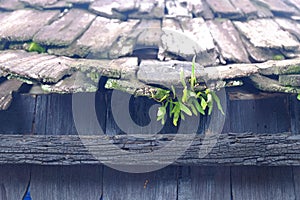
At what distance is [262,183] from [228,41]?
1079 millimetres

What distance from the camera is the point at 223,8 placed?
3.15 m

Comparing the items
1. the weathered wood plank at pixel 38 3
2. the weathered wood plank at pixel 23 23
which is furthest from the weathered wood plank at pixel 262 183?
the weathered wood plank at pixel 38 3

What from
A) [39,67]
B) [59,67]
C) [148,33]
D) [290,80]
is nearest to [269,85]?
[290,80]

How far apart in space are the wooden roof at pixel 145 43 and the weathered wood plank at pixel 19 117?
27 cm

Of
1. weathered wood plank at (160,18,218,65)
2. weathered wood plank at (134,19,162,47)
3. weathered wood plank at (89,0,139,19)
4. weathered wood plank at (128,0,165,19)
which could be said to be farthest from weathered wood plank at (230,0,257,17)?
weathered wood plank at (89,0,139,19)

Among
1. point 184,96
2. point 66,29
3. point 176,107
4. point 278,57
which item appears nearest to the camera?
point 184,96

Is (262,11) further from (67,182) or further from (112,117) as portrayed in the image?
(67,182)

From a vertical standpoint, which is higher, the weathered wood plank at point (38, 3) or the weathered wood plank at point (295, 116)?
the weathered wood plank at point (38, 3)

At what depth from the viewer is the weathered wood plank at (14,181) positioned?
2.54 metres

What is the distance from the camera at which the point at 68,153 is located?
7.23 feet

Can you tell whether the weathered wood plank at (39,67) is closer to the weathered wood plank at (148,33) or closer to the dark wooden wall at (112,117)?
the dark wooden wall at (112,117)

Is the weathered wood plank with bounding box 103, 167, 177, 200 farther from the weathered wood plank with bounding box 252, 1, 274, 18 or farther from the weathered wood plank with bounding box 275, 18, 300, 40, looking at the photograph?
the weathered wood plank with bounding box 252, 1, 274, 18

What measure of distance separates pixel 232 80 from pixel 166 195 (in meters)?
1.00

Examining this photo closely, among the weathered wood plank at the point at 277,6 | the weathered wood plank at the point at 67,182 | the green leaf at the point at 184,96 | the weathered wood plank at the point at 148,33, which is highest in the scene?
the weathered wood plank at the point at 277,6
